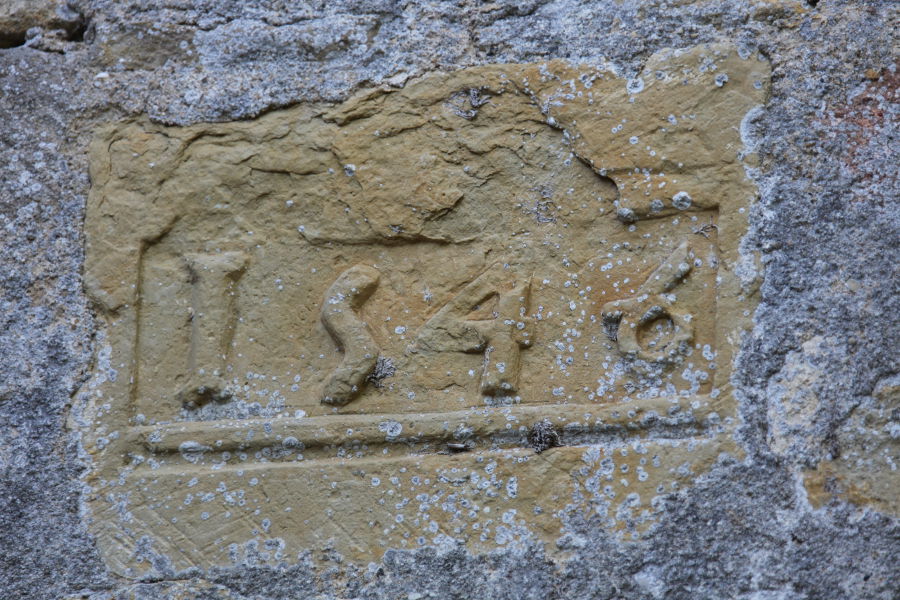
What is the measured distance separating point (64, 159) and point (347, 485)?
894mm

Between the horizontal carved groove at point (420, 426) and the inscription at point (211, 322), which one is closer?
the horizontal carved groove at point (420, 426)

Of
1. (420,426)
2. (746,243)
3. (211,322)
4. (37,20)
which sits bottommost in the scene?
(420,426)

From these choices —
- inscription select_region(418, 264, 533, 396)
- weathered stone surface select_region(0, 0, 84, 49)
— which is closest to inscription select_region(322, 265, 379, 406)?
inscription select_region(418, 264, 533, 396)

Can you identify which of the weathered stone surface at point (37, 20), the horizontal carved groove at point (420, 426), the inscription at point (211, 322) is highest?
the weathered stone surface at point (37, 20)

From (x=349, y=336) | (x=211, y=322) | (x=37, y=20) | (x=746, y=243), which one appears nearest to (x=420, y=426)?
(x=349, y=336)

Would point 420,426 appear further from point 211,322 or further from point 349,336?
point 211,322

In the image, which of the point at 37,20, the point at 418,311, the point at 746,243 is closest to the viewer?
the point at 746,243

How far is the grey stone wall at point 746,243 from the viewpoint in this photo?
1.65 meters

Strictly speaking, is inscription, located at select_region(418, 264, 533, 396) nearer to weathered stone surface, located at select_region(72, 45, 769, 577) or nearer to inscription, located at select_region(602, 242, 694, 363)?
weathered stone surface, located at select_region(72, 45, 769, 577)

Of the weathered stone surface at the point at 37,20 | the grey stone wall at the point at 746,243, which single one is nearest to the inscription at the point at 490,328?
the grey stone wall at the point at 746,243

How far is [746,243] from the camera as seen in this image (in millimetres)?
1760

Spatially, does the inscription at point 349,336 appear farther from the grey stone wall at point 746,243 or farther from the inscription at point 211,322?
the grey stone wall at point 746,243

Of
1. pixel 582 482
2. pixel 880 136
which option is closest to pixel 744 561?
pixel 582 482

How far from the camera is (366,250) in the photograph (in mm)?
1896
